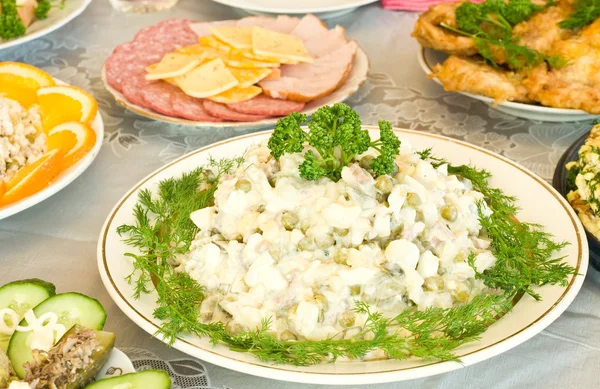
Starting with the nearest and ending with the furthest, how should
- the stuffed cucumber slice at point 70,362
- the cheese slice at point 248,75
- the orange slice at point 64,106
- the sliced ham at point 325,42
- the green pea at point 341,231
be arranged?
the stuffed cucumber slice at point 70,362 → the green pea at point 341,231 → the orange slice at point 64,106 → the cheese slice at point 248,75 → the sliced ham at point 325,42

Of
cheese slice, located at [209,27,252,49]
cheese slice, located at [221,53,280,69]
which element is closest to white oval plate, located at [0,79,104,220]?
cheese slice, located at [221,53,280,69]

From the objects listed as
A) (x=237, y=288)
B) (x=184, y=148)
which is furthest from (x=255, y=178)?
(x=184, y=148)

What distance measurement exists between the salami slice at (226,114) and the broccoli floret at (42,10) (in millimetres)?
1223

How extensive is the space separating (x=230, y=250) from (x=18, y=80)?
1387mm

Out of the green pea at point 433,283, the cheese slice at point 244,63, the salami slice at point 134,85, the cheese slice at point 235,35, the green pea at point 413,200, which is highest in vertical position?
the green pea at point 413,200

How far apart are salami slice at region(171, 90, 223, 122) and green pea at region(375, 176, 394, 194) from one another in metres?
1.06

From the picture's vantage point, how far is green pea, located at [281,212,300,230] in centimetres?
160

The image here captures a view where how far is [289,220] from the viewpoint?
1595 millimetres

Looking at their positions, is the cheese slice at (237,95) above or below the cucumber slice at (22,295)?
below

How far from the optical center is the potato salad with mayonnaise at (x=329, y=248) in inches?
59.1

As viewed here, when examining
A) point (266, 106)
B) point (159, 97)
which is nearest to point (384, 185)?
point (266, 106)

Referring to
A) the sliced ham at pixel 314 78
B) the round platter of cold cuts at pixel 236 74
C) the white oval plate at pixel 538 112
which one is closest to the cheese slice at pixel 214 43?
the round platter of cold cuts at pixel 236 74

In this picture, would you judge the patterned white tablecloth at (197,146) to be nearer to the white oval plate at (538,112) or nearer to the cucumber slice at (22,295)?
the white oval plate at (538,112)

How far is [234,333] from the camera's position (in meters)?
1.47
